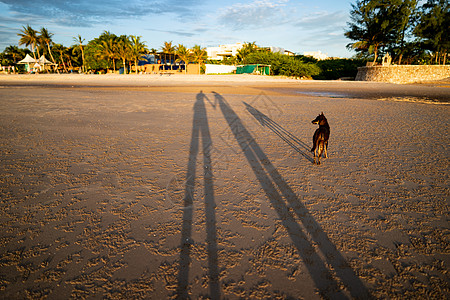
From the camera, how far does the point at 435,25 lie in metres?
33.1

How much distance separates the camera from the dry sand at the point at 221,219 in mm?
1734

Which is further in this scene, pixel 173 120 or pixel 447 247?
pixel 173 120

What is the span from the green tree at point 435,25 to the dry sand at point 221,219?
42.6m

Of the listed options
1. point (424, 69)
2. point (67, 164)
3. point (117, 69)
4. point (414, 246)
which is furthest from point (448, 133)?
point (117, 69)

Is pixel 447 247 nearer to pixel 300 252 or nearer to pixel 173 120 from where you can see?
pixel 300 252

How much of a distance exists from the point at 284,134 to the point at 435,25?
44036mm

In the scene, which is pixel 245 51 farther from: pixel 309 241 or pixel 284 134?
pixel 309 241

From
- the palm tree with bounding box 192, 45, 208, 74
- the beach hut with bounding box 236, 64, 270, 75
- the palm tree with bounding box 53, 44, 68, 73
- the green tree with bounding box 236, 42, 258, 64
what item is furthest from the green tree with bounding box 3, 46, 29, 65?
the beach hut with bounding box 236, 64, 270, 75

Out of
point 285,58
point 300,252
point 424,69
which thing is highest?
point 285,58

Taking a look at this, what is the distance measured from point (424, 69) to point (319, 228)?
4138 cm

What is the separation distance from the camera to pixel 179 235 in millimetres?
2203

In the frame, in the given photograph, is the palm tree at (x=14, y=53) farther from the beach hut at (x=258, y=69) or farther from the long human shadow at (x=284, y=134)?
the long human shadow at (x=284, y=134)

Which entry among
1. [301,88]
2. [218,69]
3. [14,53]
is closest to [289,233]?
[301,88]

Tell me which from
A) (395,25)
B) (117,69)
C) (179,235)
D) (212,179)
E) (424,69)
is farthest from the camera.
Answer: (117,69)
